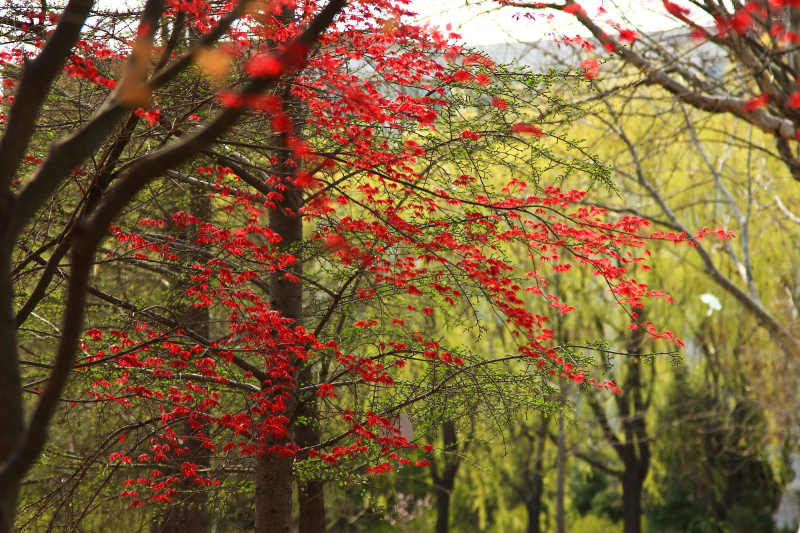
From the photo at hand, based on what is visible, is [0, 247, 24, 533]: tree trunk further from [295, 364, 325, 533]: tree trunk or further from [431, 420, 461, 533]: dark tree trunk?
[431, 420, 461, 533]: dark tree trunk

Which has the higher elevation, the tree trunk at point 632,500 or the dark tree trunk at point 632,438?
the dark tree trunk at point 632,438

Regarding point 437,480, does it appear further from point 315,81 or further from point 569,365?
point 315,81

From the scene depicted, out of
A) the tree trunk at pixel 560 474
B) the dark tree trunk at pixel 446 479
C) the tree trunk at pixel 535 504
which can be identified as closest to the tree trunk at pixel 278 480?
the tree trunk at pixel 560 474

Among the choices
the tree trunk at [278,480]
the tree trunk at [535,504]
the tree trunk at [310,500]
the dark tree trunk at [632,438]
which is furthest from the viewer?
the tree trunk at [535,504]

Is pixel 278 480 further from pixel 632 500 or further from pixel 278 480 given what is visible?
→ pixel 632 500

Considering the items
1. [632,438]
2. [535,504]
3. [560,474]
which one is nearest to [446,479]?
[535,504]

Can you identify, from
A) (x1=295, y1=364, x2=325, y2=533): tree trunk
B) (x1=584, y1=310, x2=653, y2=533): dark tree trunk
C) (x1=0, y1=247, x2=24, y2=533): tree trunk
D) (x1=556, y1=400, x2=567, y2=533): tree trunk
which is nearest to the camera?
(x1=0, y1=247, x2=24, y2=533): tree trunk

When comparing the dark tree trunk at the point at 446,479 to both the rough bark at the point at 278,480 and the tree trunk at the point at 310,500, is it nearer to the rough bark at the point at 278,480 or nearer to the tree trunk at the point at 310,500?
the tree trunk at the point at 310,500

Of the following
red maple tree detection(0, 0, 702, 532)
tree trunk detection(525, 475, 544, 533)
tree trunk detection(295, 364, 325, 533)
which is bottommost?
tree trunk detection(525, 475, 544, 533)

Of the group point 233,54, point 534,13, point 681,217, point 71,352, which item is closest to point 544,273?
point 681,217

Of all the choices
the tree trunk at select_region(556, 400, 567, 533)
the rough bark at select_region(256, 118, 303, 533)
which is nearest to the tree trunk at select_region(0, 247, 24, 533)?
the rough bark at select_region(256, 118, 303, 533)

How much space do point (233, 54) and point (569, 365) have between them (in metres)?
3.87

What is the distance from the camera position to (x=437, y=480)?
60.3ft

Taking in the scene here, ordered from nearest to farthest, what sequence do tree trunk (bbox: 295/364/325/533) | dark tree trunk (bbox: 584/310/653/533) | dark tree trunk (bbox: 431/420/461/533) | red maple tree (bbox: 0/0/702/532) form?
red maple tree (bbox: 0/0/702/532) < tree trunk (bbox: 295/364/325/533) < dark tree trunk (bbox: 584/310/653/533) < dark tree trunk (bbox: 431/420/461/533)
